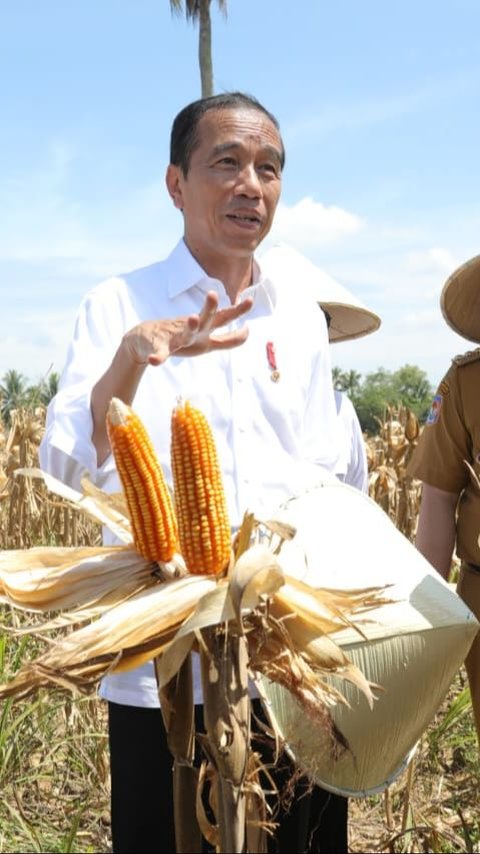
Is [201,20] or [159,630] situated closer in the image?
[159,630]

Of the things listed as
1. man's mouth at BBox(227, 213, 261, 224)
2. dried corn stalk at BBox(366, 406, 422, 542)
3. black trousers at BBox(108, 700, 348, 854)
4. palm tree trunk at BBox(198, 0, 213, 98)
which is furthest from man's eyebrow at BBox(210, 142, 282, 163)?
palm tree trunk at BBox(198, 0, 213, 98)

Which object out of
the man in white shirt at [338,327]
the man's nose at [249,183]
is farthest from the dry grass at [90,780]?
the man's nose at [249,183]

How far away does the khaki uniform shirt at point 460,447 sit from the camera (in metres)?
2.29

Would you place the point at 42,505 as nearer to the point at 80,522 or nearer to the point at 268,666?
the point at 80,522

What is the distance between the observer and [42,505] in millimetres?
5324

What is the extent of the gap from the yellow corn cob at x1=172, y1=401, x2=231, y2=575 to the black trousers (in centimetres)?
59

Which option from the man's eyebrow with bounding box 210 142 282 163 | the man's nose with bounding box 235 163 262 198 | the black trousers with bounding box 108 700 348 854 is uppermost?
the man's eyebrow with bounding box 210 142 282 163

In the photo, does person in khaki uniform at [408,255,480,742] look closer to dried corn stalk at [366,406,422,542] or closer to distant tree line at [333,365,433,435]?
dried corn stalk at [366,406,422,542]

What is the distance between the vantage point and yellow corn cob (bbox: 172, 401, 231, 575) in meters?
1.28

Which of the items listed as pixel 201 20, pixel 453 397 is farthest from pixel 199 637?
pixel 201 20

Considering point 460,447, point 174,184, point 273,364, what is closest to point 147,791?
point 273,364

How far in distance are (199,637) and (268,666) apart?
6.1 inches

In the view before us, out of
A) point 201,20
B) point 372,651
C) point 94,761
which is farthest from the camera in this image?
point 201,20

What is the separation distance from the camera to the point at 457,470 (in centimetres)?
233
